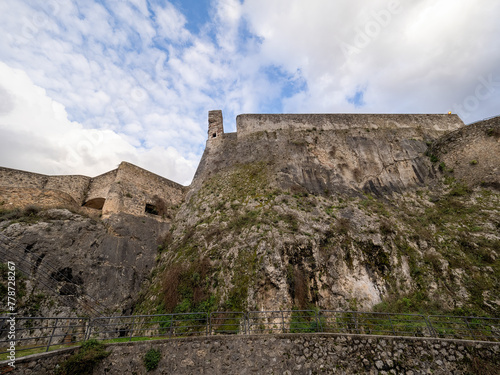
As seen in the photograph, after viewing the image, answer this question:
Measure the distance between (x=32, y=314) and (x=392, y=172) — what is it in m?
22.6

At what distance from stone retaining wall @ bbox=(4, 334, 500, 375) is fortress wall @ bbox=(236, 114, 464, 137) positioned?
55.6ft

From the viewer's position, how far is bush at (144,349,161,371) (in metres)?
6.95

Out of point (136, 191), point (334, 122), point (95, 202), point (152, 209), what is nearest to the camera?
point (136, 191)

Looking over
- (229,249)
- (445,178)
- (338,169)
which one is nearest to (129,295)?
(229,249)

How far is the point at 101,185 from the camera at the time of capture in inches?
690

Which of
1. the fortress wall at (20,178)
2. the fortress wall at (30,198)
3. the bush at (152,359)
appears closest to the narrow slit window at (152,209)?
the fortress wall at (30,198)

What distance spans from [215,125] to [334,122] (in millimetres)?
10858

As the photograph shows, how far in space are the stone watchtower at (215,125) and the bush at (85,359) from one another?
17.8 meters

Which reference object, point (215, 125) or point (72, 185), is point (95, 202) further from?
point (215, 125)

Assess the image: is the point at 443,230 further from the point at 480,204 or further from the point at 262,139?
the point at 262,139

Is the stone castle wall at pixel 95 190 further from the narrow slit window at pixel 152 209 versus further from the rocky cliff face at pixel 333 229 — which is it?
the rocky cliff face at pixel 333 229

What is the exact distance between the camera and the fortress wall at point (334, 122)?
21797 millimetres

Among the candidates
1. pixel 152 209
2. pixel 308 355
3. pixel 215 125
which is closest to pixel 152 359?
pixel 308 355

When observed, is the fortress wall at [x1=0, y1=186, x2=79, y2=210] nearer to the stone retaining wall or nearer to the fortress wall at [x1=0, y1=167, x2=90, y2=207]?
the fortress wall at [x1=0, y1=167, x2=90, y2=207]
